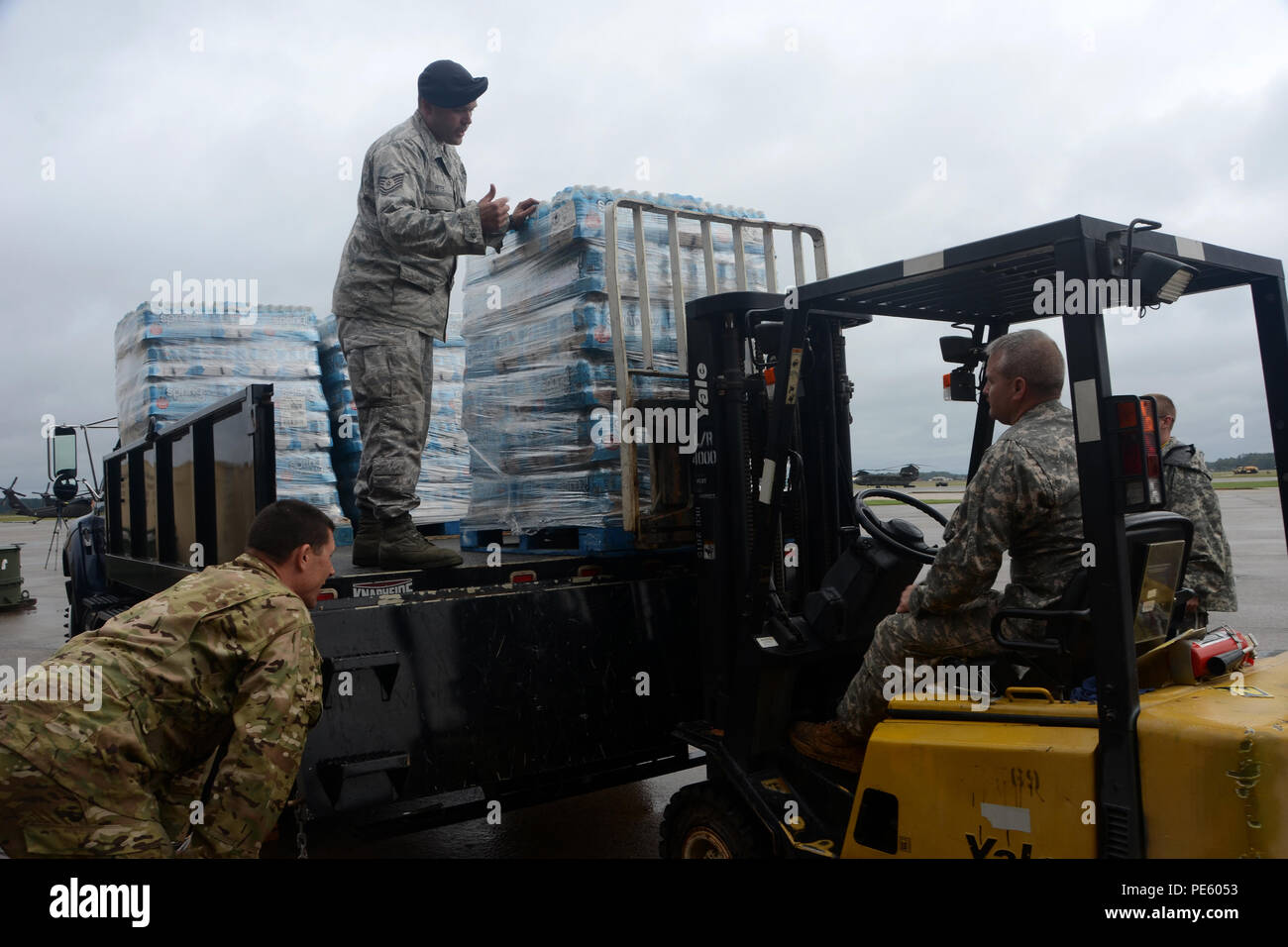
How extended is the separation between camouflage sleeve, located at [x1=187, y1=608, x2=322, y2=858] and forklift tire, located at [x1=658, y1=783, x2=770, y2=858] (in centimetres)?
151

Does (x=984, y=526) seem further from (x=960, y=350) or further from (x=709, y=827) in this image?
(x=709, y=827)

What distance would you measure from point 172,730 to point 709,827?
1817mm

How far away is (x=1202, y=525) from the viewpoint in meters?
4.34

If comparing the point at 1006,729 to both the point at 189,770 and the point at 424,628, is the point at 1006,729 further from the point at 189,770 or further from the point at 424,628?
the point at 189,770

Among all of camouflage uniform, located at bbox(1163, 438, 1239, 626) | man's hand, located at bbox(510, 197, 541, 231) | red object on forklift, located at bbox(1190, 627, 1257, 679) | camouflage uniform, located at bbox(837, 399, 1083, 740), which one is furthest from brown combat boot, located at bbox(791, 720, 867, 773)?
man's hand, located at bbox(510, 197, 541, 231)

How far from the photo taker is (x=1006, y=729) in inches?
105

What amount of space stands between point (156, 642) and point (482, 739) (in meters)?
1.44

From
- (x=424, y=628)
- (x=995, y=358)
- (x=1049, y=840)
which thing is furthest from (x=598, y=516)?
(x=1049, y=840)

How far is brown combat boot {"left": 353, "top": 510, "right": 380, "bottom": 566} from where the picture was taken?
165 inches

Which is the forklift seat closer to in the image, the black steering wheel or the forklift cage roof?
the black steering wheel

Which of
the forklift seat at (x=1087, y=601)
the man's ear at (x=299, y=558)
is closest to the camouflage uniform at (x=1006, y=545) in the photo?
the forklift seat at (x=1087, y=601)

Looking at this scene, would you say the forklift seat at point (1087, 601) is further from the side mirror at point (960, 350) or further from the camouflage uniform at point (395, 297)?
the camouflage uniform at point (395, 297)

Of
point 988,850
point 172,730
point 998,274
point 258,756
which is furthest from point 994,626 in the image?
point 172,730

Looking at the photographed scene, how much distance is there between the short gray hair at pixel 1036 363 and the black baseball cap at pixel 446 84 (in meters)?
2.78
